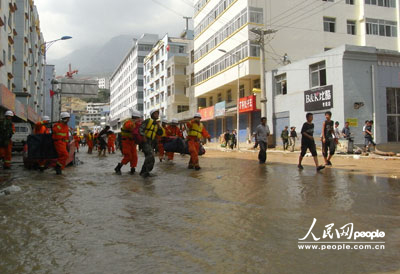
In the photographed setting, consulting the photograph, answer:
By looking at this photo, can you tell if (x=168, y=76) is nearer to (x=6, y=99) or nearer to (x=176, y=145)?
(x=6, y=99)

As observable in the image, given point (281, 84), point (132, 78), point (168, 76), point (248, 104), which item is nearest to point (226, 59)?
point (248, 104)

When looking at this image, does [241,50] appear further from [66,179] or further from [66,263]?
[66,263]

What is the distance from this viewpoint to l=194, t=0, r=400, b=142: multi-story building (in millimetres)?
29688

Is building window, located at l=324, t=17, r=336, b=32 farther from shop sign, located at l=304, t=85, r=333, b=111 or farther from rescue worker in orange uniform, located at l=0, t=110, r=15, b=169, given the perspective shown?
rescue worker in orange uniform, located at l=0, t=110, r=15, b=169

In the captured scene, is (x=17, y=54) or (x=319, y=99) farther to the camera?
(x=17, y=54)

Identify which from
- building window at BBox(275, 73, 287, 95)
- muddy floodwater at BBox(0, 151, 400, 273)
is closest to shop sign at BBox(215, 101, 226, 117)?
building window at BBox(275, 73, 287, 95)

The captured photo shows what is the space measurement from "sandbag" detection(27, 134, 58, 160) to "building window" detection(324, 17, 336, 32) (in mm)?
28532

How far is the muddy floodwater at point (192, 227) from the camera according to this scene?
270 cm

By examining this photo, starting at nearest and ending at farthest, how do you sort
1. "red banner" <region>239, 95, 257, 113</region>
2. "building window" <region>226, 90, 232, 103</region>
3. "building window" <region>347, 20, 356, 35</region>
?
"red banner" <region>239, 95, 257, 113</region>
"building window" <region>347, 20, 356, 35</region>
"building window" <region>226, 90, 232, 103</region>

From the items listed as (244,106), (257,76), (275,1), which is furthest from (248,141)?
(275,1)

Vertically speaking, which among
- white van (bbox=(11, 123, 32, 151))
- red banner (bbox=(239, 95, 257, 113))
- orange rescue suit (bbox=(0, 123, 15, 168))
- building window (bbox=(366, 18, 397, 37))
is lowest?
orange rescue suit (bbox=(0, 123, 15, 168))

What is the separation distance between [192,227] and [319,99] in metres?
21.1

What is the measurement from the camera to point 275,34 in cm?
2986

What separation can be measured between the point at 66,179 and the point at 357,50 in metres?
19.2
